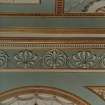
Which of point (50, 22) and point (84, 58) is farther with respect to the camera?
point (84, 58)

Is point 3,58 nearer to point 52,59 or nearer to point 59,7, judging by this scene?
point 52,59

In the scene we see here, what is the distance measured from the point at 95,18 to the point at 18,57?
71cm

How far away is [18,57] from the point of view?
3094mm

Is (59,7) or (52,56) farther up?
(59,7)

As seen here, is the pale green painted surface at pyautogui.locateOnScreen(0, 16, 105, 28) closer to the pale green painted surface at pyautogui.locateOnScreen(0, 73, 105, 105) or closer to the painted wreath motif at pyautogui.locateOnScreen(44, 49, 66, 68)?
the painted wreath motif at pyautogui.locateOnScreen(44, 49, 66, 68)

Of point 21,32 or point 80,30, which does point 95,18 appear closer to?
point 80,30

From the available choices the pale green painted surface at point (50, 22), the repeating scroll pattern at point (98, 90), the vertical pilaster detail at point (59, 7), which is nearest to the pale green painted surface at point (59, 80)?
the repeating scroll pattern at point (98, 90)

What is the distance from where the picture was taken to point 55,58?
310 cm

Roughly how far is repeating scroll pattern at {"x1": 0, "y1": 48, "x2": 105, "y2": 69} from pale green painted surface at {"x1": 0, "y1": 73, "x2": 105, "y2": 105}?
2.7 inches

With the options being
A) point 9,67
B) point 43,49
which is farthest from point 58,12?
point 9,67

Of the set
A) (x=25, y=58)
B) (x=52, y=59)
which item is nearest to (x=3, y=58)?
(x=25, y=58)

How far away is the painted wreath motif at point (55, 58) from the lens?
3086 mm

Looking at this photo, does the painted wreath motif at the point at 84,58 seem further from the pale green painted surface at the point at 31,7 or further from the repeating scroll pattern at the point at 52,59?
the pale green painted surface at the point at 31,7

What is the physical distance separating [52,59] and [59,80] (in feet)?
0.62
